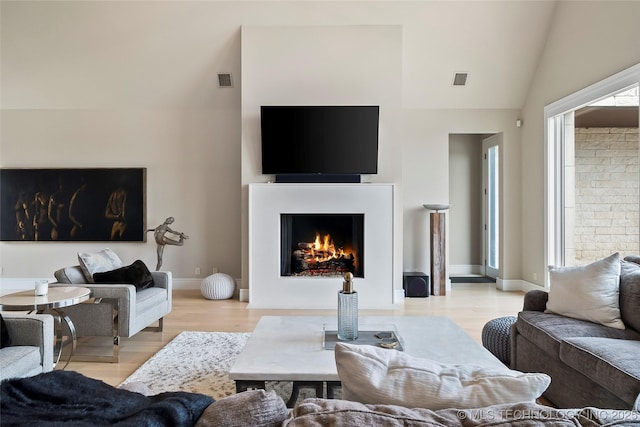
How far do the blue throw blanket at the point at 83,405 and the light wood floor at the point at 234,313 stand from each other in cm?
201

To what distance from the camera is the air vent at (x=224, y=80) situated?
5617mm

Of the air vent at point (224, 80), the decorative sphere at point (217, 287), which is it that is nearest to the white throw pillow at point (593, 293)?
the decorative sphere at point (217, 287)

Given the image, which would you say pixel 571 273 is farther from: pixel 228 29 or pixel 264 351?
pixel 228 29

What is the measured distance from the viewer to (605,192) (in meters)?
4.83

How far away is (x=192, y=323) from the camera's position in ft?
14.4

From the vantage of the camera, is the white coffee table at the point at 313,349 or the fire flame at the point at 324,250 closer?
the white coffee table at the point at 313,349

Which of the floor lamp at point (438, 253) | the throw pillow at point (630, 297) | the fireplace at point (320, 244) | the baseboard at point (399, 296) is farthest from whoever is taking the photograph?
the floor lamp at point (438, 253)

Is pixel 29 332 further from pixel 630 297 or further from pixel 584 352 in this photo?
pixel 630 297

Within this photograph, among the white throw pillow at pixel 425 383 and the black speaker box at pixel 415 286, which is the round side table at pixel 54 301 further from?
the black speaker box at pixel 415 286

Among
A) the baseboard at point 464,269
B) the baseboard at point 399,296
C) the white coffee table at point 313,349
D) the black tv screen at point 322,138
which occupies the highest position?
the black tv screen at point 322,138

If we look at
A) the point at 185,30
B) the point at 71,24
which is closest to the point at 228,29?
the point at 185,30

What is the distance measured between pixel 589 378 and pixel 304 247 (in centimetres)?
372

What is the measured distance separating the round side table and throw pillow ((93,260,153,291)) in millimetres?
285

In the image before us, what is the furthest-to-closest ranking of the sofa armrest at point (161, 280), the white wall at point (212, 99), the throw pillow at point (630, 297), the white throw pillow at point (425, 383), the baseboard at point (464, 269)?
1. the baseboard at point (464, 269)
2. the white wall at point (212, 99)
3. the sofa armrest at point (161, 280)
4. the throw pillow at point (630, 297)
5. the white throw pillow at point (425, 383)
